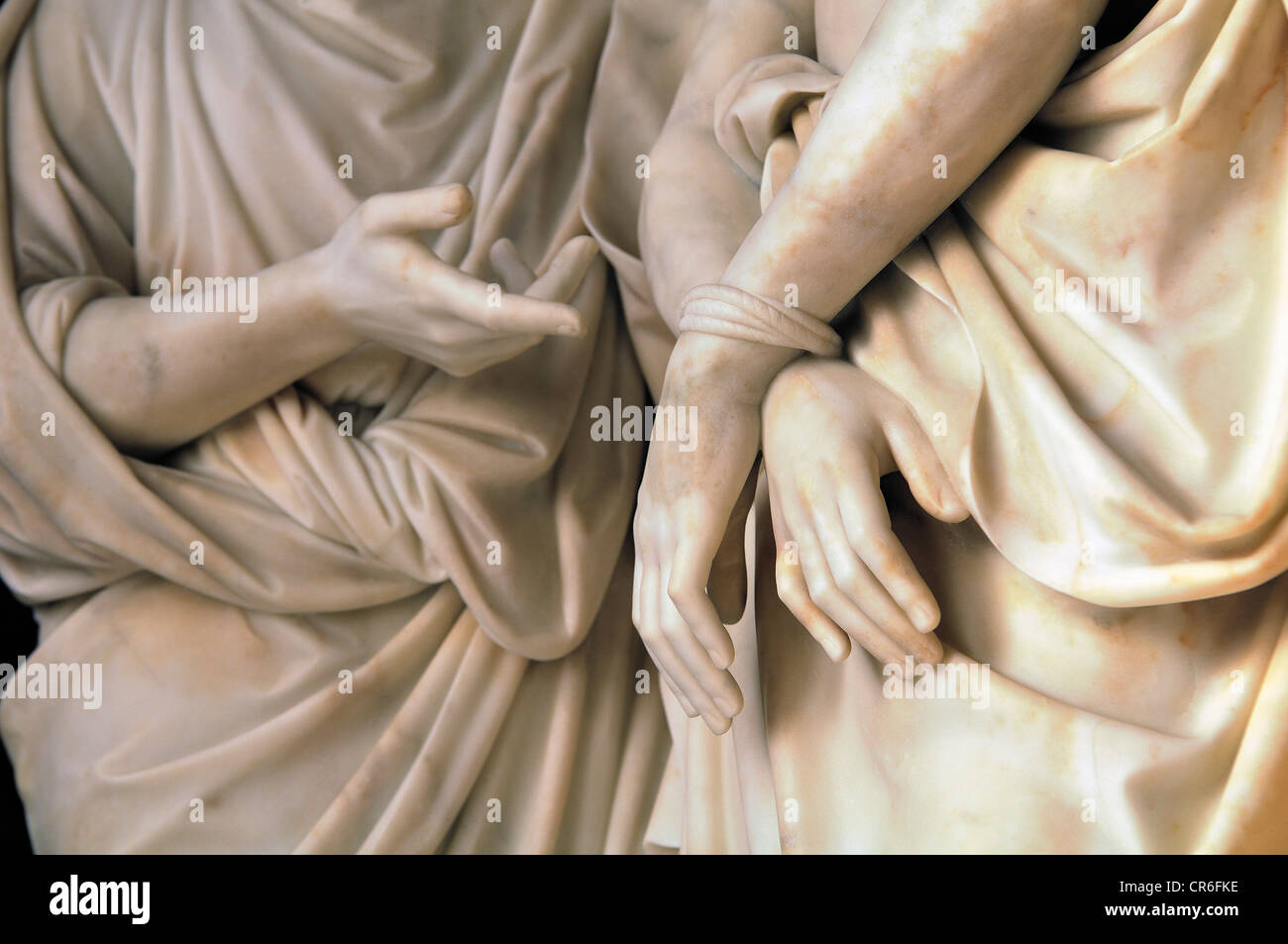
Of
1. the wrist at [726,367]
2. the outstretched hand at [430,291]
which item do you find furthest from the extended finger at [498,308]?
the wrist at [726,367]

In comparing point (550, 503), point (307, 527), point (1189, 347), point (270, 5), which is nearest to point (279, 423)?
point (307, 527)

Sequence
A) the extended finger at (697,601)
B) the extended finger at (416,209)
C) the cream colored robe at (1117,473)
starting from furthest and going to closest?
1. the extended finger at (416,209)
2. the extended finger at (697,601)
3. the cream colored robe at (1117,473)

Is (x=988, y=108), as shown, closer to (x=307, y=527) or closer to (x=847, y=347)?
(x=847, y=347)

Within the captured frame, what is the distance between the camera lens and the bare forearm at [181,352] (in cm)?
176

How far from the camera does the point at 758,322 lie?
130 cm

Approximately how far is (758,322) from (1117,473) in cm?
34

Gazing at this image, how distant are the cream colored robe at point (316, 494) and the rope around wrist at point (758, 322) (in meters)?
0.55

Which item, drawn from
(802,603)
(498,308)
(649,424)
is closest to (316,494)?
(498,308)

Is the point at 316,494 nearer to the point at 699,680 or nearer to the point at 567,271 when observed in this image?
the point at 567,271

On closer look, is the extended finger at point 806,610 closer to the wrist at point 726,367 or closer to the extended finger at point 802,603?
the extended finger at point 802,603

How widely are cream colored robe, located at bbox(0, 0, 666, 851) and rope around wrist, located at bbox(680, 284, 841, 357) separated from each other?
55cm

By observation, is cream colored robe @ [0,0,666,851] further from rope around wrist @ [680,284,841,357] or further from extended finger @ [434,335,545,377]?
rope around wrist @ [680,284,841,357]
